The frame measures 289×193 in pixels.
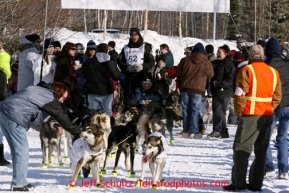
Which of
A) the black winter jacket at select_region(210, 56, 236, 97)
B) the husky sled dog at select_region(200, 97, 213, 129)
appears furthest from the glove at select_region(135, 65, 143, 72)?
the husky sled dog at select_region(200, 97, 213, 129)

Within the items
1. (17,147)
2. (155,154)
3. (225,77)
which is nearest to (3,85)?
(17,147)

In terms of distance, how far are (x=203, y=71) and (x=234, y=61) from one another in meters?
1.19

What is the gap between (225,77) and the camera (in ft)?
42.0

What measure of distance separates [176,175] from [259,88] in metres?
1.97

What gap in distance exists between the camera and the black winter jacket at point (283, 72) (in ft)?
26.2

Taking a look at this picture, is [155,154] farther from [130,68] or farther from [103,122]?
[130,68]

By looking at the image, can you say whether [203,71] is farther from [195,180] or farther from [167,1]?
[195,180]

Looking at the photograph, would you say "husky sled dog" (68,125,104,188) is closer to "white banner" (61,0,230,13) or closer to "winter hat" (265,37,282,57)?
"winter hat" (265,37,282,57)

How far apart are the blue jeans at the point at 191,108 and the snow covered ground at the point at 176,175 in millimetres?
1427

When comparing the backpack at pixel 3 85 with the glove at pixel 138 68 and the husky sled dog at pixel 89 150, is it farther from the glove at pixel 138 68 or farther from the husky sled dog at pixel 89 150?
the glove at pixel 138 68

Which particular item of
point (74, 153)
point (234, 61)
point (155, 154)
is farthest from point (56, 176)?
point (234, 61)

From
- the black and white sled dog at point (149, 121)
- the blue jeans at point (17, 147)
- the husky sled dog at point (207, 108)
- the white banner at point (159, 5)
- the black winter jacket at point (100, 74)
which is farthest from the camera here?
the husky sled dog at point (207, 108)

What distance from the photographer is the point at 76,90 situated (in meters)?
11.5

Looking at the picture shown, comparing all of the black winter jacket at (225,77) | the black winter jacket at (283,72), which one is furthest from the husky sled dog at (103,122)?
the black winter jacket at (225,77)
